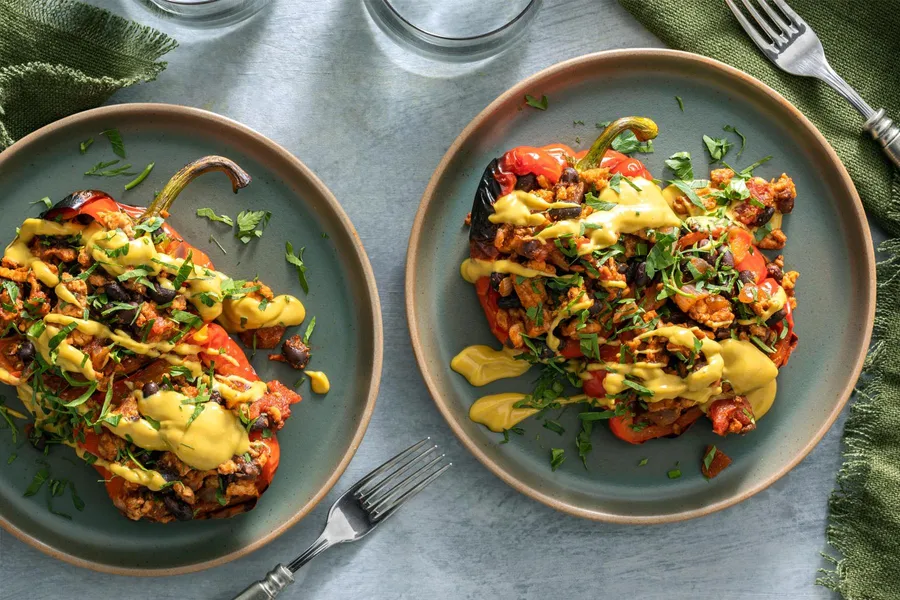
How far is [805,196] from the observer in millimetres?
3717

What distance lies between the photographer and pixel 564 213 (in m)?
3.17

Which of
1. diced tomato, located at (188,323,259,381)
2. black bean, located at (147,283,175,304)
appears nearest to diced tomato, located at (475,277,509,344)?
diced tomato, located at (188,323,259,381)

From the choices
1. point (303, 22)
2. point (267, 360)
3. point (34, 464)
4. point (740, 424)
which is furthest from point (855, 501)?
point (34, 464)

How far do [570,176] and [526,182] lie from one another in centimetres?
17

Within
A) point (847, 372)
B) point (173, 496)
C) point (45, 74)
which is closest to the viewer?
point (173, 496)

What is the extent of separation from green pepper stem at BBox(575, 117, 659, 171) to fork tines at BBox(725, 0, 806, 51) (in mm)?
735

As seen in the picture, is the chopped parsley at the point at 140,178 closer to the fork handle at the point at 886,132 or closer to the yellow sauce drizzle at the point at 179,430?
the yellow sauce drizzle at the point at 179,430

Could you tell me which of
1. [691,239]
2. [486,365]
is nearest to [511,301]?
[486,365]

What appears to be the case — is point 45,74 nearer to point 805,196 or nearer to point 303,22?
point 303,22

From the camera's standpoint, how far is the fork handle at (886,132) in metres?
3.71

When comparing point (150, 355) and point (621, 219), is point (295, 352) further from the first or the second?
point (621, 219)

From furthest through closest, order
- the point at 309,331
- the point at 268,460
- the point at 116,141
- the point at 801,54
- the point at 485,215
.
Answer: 1. the point at 801,54
2. the point at 309,331
3. the point at 116,141
4. the point at 268,460
5. the point at 485,215

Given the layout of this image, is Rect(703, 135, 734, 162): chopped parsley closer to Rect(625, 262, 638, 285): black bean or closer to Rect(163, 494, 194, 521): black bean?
Rect(625, 262, 638, 285): black bean

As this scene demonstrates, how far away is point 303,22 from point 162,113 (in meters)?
0.76
